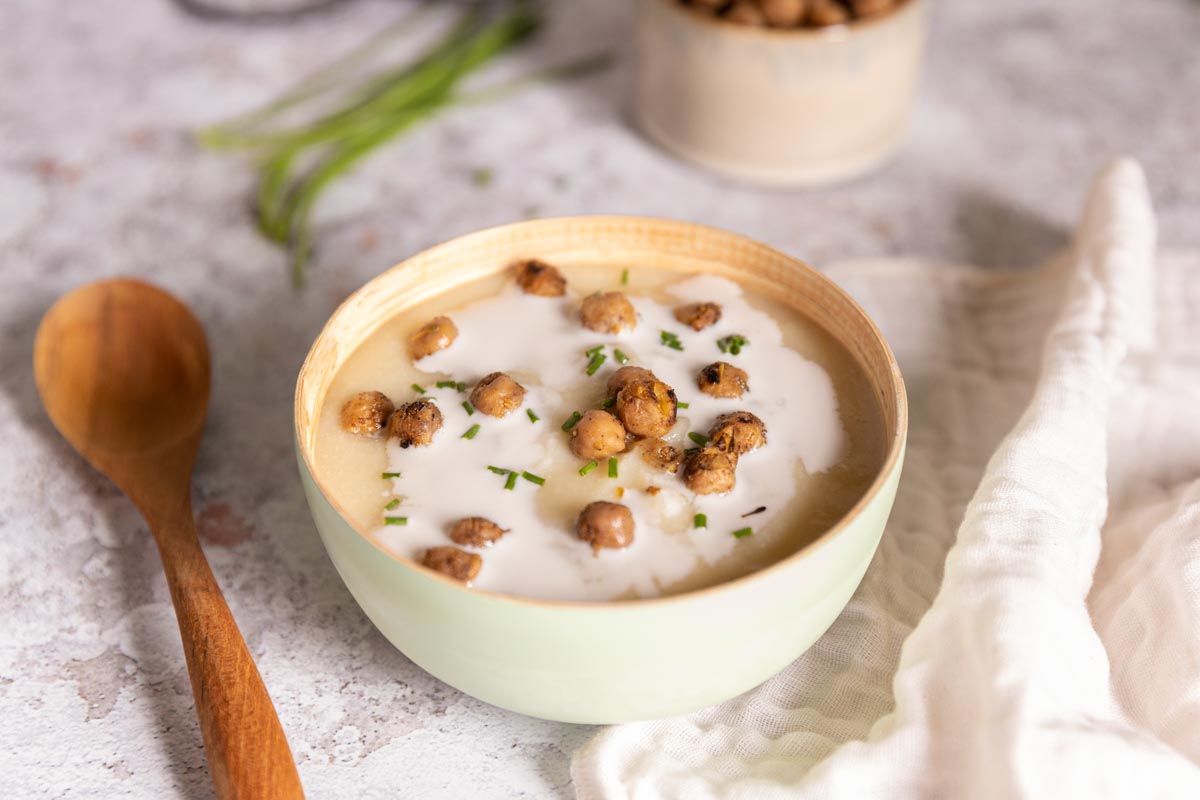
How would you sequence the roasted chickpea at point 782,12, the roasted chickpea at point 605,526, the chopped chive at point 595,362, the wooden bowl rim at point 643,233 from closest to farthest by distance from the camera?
the wooden bowl rim at point 643,233 → the roasted chickpea at point 605,526 → the chopped chive at point 595,362 → the roasted chickpea at point 782,12

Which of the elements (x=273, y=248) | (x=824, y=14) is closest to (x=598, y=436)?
(x=273, y=248)

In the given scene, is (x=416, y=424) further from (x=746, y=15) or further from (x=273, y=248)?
(x=746, y=15)

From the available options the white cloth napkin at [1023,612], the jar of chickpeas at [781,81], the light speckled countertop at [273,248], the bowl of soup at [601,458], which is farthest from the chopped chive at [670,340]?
the jar of chickpeas at [781,81]

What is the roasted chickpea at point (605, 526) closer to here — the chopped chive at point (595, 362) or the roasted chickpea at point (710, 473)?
the roasted chickpea at point (710, 473)

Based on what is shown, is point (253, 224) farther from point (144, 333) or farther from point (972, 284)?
point (972, 284)

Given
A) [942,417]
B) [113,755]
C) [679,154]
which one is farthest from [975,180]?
[113,755]

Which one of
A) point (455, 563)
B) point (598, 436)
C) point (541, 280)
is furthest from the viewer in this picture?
point (541, 280)
